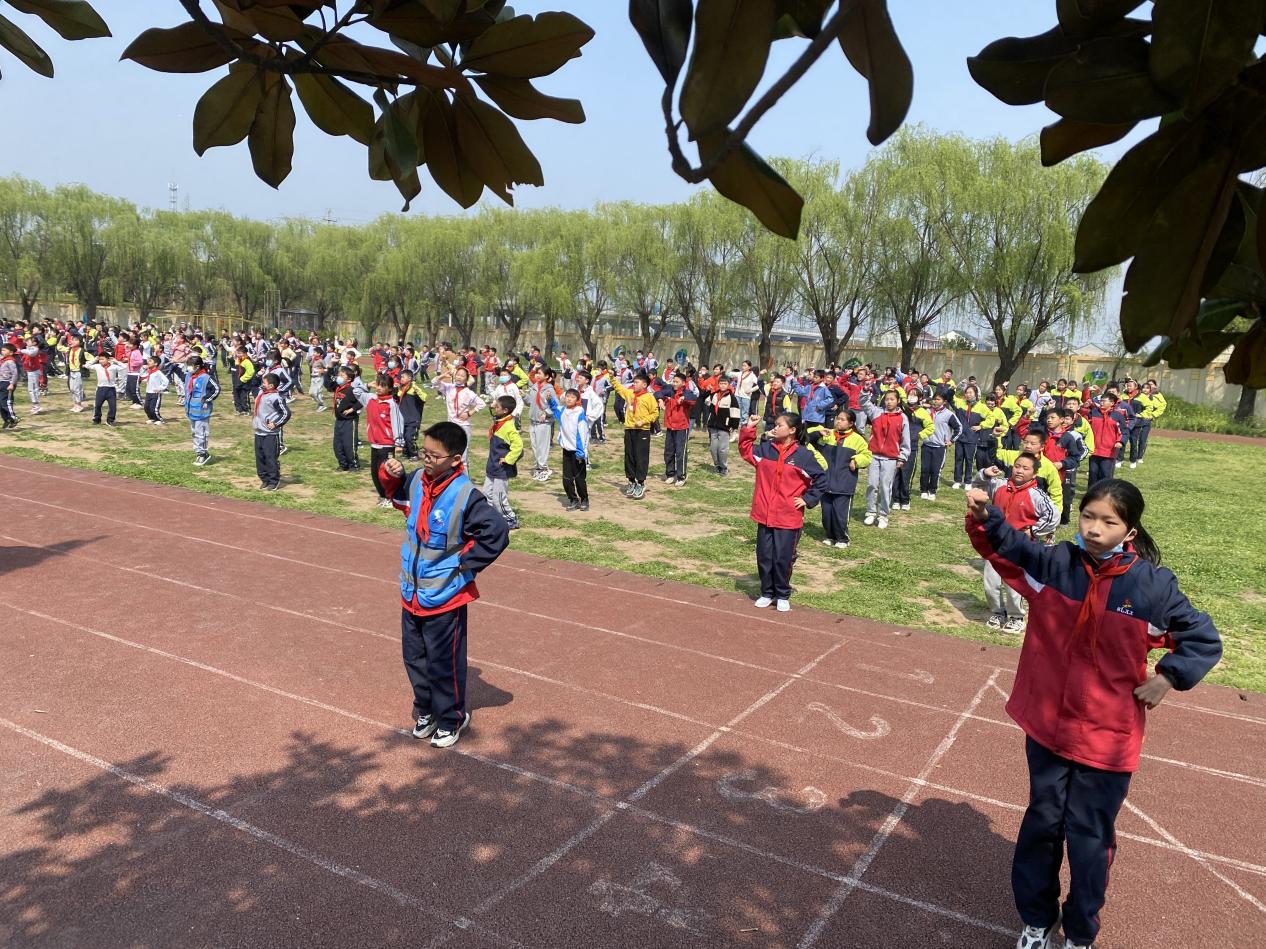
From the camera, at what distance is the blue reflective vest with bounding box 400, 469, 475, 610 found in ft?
15.8

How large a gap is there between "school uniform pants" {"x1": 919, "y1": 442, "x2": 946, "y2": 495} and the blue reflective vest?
10768 mm

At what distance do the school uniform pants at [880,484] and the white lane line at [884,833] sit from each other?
18.9 ft

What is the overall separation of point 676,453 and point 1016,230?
Answer: 20.4m

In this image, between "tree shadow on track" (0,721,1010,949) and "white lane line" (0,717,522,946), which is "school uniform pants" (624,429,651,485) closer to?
"tree shadow on track" (0,721,1010,949)

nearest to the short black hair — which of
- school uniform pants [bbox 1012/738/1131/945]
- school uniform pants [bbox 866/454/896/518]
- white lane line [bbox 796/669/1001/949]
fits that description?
white lane line [bbox 796/669/1001/949]

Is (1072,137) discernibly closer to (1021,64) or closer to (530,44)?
(1021,64)

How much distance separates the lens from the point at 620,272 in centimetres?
4162

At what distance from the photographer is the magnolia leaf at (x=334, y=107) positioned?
1.37 meters

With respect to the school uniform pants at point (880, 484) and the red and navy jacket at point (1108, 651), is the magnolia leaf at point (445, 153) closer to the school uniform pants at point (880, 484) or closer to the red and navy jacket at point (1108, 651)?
the red and navy jacket at point (1108, 651)

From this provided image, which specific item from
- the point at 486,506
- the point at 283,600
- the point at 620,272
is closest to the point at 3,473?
the point at 283,600

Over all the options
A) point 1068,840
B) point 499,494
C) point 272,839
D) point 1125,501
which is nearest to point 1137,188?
point 1125,501

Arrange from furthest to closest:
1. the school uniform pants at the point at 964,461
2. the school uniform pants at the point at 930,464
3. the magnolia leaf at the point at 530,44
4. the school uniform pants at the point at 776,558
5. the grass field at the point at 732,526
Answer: the school uniform pants at the point at 964,461, the school uniform pants at the point at 930,464, the grass field at the point at 732,526, the school uniform pants at the point at 776,558, the magnolia leaf at the point at 530,44

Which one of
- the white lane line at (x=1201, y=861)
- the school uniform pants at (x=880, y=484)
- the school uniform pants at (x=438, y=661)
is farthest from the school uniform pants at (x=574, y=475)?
the white lane line at (x=1201, y=861)

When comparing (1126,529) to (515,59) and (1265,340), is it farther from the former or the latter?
(515,59)
